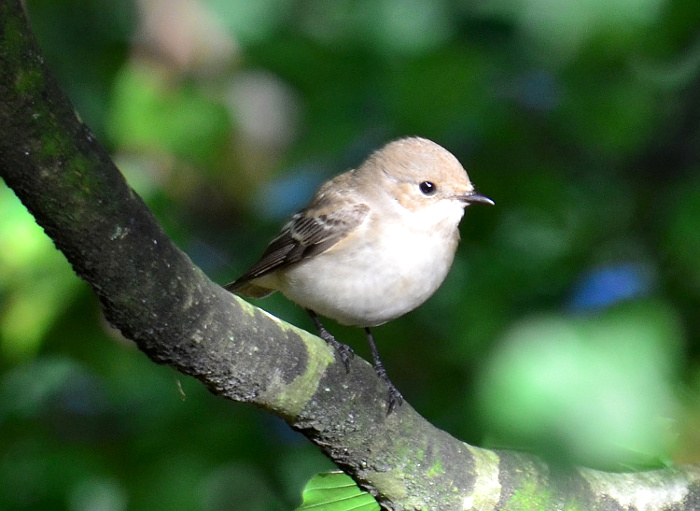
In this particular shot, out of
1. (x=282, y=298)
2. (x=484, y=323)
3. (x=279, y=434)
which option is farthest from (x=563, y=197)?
(x=279, y=434)

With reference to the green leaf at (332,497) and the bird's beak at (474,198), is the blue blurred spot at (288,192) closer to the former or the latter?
the bird's beak at (474,198)

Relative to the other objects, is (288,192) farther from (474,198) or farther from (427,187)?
(474,198)

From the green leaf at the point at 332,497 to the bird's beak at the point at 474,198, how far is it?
1.46 metres

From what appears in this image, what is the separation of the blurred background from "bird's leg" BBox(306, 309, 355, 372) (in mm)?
301

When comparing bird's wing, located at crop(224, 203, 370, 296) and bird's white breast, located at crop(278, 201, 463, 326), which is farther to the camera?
bird's wing, located at crop(224, 203, 370, 296)

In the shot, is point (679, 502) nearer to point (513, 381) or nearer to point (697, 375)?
point (697, 375)

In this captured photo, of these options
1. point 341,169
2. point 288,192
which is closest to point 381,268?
point 288,192

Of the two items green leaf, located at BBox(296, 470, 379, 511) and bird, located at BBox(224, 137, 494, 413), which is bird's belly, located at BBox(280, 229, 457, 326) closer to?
bird, located at BBox(224, 137, 494, 413)

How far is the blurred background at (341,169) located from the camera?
3859mm

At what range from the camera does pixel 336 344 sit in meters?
3.23

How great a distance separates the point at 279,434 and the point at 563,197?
1.99m

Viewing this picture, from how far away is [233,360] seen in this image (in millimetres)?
2223

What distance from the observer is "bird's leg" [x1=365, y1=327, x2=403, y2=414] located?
275 centimetres

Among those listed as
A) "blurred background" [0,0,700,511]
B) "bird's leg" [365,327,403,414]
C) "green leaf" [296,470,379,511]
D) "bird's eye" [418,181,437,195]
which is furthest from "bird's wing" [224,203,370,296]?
"green leaf" [296,470,379,511]
